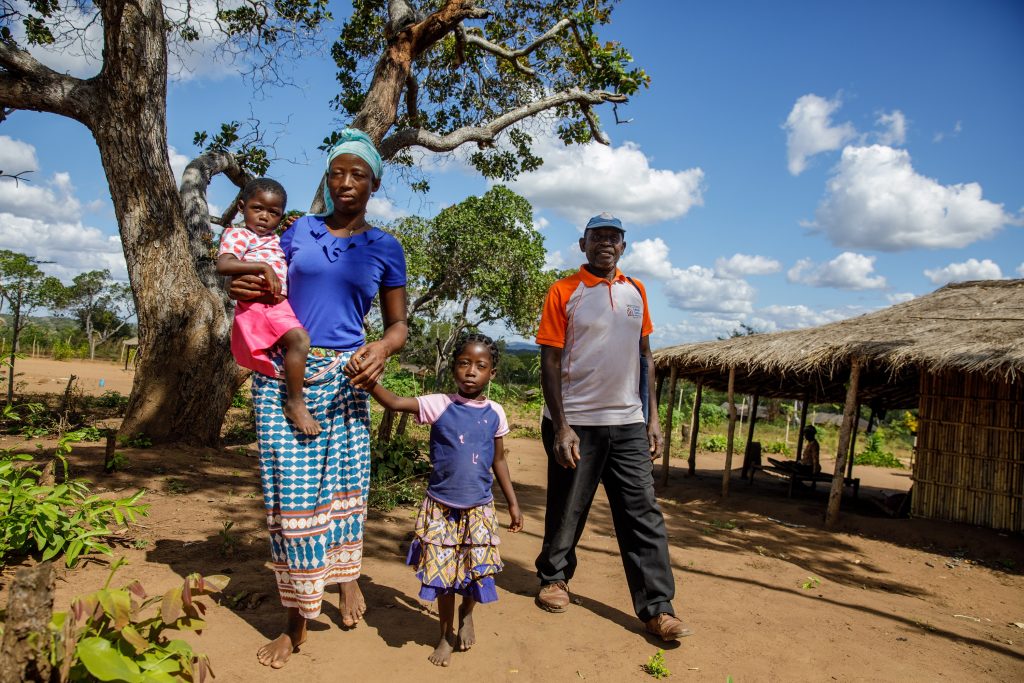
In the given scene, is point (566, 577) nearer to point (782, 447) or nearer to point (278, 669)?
point (278, 669)

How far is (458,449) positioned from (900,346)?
6937 mm

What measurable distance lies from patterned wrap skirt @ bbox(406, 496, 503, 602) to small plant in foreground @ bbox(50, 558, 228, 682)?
0.91 m

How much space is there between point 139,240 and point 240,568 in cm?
376

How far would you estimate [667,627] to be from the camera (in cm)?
284

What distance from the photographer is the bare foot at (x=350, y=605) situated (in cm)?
265

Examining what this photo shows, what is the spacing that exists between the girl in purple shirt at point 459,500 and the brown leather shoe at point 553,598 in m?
0.68

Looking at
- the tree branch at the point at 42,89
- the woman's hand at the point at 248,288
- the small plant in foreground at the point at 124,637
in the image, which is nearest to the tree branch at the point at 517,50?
the tree branch at the point at 42,89

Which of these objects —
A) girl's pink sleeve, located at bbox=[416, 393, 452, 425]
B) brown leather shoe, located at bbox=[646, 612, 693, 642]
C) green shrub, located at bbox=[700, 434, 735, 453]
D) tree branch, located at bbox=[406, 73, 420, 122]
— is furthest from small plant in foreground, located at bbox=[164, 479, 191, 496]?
green shrub, located at bbox=[700, 434, 735, 453]

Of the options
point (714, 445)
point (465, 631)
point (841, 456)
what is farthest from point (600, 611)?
point (714, 445)

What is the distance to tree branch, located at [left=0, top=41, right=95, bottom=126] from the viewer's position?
5.39 m

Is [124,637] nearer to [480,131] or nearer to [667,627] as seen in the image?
[667,627]

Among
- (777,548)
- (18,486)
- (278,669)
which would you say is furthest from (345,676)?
(777,548)

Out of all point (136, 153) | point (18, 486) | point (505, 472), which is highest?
point (136, 153)

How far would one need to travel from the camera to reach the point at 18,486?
2.75 metres
